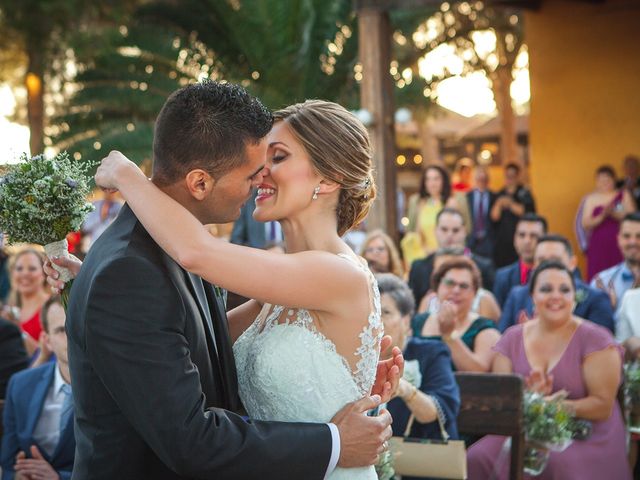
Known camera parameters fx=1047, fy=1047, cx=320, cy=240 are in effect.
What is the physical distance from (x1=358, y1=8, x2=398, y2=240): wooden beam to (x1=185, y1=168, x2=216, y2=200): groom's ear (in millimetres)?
9314

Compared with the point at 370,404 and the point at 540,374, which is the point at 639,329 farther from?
the point at 370,404

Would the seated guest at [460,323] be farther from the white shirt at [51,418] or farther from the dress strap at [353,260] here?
the dress strap at [353,260]

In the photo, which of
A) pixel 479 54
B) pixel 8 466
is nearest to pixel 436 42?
pixel 479 54

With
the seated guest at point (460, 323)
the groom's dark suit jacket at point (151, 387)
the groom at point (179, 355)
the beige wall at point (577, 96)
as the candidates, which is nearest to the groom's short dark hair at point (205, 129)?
the groom at point (179, 355)

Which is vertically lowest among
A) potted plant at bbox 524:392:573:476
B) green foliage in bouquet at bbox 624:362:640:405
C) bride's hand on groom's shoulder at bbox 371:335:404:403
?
potted plant at bbox 524:392:573:476

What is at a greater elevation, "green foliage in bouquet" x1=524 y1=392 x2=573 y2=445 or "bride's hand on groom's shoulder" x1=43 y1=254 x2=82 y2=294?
"bride's hand on groom's shoulder" x1=43 y1=254 x2=82 y2=294

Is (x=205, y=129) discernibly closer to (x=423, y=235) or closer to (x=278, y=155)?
(x=278, y=155)

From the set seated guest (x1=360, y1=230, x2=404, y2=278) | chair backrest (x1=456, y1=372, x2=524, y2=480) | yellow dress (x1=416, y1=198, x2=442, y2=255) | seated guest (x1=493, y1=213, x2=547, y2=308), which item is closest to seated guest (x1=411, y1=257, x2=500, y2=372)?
chair backrest (x1=456, y1=372, x2=524, y2=480)

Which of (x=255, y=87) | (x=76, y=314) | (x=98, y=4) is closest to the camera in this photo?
(x=76, y=314)

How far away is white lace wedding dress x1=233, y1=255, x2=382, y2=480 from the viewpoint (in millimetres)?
3287

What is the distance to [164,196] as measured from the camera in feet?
9.78

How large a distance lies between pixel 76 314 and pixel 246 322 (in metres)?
0.94

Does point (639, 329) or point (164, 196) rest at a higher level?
point (164, 196)

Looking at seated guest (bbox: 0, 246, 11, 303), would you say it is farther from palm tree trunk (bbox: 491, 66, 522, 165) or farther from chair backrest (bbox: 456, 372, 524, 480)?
palm tree trunk (bbox: 491, 66, 522, 165)
